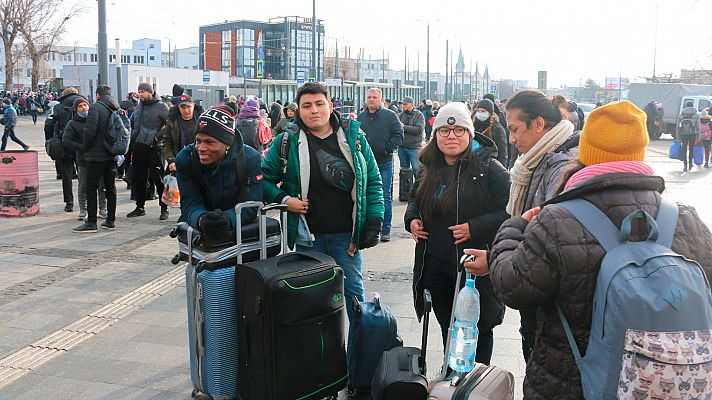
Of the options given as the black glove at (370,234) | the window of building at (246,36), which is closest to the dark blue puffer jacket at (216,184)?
the black glove at (370,234)

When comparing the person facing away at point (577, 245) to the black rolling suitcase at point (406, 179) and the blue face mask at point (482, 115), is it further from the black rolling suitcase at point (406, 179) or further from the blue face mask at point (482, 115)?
the black rolling suitcase at point (406, 179)

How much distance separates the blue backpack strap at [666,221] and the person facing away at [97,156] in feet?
26.9

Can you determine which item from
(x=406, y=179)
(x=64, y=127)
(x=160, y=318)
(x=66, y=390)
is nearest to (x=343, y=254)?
(x=66, y=390)

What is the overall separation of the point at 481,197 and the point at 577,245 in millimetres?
1763

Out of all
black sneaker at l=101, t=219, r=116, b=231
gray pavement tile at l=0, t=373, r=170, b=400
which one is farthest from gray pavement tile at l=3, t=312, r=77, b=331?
black sneaker at l=101, t=219, r=116, b=231

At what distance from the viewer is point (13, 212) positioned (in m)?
10.6

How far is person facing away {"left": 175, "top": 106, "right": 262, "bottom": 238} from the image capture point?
13.4 ft

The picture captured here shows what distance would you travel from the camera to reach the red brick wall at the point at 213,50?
99.4 m

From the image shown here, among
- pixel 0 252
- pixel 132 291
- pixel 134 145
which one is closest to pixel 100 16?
pixel 134 145

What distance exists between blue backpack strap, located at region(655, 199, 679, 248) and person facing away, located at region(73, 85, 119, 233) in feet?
26.9

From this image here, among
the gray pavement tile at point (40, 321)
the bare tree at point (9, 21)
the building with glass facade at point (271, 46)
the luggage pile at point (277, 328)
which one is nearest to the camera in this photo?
the luggage pile at point (277, 328)

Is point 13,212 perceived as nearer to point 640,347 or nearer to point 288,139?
point 288,139

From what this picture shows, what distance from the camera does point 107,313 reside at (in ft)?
19.4

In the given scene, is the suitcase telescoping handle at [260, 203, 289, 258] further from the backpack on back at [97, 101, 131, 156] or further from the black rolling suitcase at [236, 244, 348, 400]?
the backpack on back at [97, 101, 131, 156]
